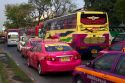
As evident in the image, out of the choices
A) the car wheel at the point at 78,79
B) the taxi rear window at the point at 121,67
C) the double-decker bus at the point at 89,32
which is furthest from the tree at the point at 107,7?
the taxi rear window at the point at 121,67

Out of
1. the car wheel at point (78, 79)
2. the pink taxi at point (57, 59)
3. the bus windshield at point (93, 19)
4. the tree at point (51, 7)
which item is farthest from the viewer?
the tree at point (51, 7)

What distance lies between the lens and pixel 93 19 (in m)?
22.6

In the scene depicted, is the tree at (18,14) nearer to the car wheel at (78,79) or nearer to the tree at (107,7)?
the tree at (107,7)

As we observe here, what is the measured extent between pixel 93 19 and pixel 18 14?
73007 millimetres

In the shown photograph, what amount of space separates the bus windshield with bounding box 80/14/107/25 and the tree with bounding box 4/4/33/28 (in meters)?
63.4

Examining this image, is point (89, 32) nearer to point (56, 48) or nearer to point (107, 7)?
point (56, 48)

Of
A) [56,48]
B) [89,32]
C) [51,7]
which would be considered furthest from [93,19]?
[51,7]

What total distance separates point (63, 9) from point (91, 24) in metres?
58.9

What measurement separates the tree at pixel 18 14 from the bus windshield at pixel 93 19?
63410 millimetres

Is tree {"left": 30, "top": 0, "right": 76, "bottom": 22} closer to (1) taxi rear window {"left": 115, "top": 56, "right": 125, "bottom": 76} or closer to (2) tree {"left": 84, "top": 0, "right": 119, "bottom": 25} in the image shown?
(2) tree {"left": 84, "top": 0, "right": 119, "bottom": 25}

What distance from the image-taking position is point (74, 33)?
22703mm

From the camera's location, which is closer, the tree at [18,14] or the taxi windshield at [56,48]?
the taxi windshield at [56,48]

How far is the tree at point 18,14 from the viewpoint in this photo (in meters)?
89.9

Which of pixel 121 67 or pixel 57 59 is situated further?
pixel 57 59
